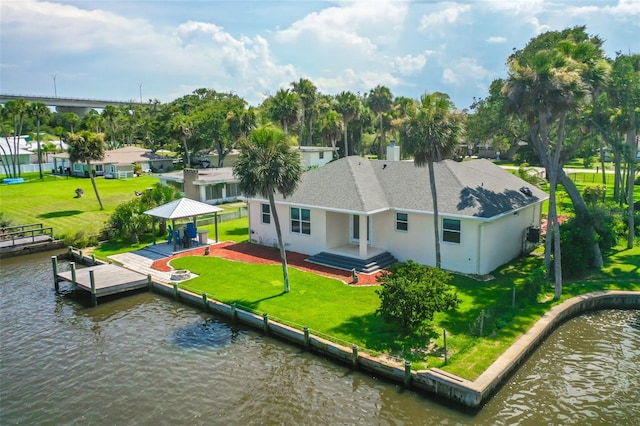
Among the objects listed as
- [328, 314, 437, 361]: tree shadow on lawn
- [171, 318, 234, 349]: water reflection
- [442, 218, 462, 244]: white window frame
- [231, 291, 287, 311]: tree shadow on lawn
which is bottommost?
Result: [171, 318, 234, 349]: water reflection

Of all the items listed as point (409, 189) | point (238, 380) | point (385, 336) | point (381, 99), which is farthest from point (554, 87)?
point (381, 99)

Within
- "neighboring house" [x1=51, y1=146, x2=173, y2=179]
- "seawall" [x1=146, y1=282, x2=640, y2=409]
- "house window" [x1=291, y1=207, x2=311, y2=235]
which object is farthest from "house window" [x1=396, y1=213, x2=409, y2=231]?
"neighboring house" [x1=51, y1=146, x2=173, y2=179]

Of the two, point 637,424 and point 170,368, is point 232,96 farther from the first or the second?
point 637,424

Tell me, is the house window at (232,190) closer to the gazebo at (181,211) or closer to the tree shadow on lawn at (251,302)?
the gazebo at (181,211)

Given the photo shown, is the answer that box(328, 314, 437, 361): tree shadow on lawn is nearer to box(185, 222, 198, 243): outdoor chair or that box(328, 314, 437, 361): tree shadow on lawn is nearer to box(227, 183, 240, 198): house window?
box(185, 222, 198, 243): outdoor chair

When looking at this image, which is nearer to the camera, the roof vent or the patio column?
the patio column
